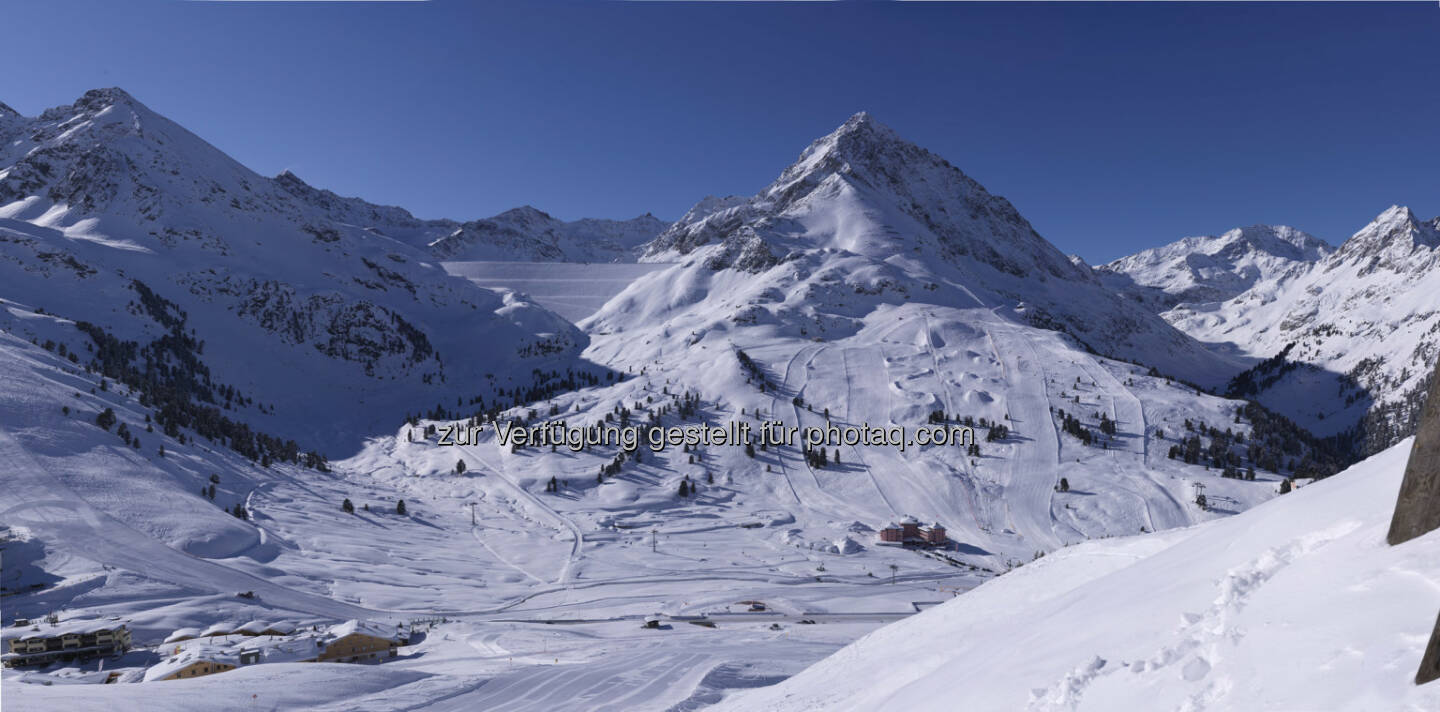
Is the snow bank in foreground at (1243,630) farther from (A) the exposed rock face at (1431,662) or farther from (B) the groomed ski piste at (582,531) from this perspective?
(B) the groomed ski piste at (582,531)

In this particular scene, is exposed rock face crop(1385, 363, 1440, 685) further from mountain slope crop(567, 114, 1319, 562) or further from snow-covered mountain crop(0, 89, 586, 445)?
snow-covered mountain crop(0, 89, 586, 445)

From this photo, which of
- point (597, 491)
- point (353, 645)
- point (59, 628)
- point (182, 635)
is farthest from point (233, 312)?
point (353, 645)

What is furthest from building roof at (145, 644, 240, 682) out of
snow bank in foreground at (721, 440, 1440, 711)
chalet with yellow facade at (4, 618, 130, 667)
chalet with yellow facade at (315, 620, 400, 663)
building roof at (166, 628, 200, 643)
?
snow bank in foreground at (721, 440, 1440, 711)

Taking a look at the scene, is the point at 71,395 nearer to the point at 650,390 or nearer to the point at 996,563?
the point at 650,390

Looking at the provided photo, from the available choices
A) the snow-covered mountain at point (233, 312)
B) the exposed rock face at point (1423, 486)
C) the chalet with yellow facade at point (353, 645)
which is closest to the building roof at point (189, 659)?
the chalet with yellow facade at point (353, 645)

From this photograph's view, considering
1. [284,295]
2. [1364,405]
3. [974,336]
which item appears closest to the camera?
[974,336]

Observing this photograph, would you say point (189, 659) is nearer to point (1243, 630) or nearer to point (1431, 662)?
point (1243, 630)

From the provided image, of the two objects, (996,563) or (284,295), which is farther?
(284,295)

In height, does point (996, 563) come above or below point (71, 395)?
below

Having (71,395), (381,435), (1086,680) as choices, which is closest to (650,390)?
(381,435)
